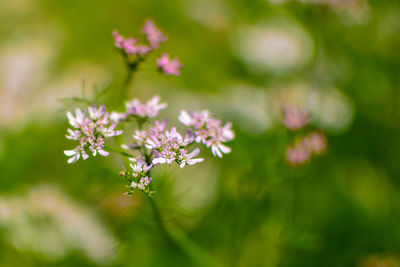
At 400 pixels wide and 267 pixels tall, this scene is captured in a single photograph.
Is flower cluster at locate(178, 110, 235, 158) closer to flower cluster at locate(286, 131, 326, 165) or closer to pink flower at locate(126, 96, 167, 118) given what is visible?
pink flower at locate(126, 96, 167, 118)

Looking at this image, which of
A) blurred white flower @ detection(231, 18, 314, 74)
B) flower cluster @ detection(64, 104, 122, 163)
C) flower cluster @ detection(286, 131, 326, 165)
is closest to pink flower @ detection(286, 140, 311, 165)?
flower cluster @ detection(286, 131, 326, 165)

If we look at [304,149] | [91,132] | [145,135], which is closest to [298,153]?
[304,149]

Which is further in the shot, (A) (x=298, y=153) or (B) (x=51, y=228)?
(B) (x=51, y=228)

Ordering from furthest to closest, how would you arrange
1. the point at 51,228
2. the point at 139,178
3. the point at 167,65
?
the point at 51,228
the point at 167,65
the point at 139,178

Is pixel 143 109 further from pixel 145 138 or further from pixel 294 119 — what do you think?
pixel 294 119

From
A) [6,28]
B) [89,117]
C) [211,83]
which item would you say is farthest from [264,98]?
[6,28]

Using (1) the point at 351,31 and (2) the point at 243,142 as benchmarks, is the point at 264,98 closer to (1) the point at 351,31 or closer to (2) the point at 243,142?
(2) the point at 243,142
